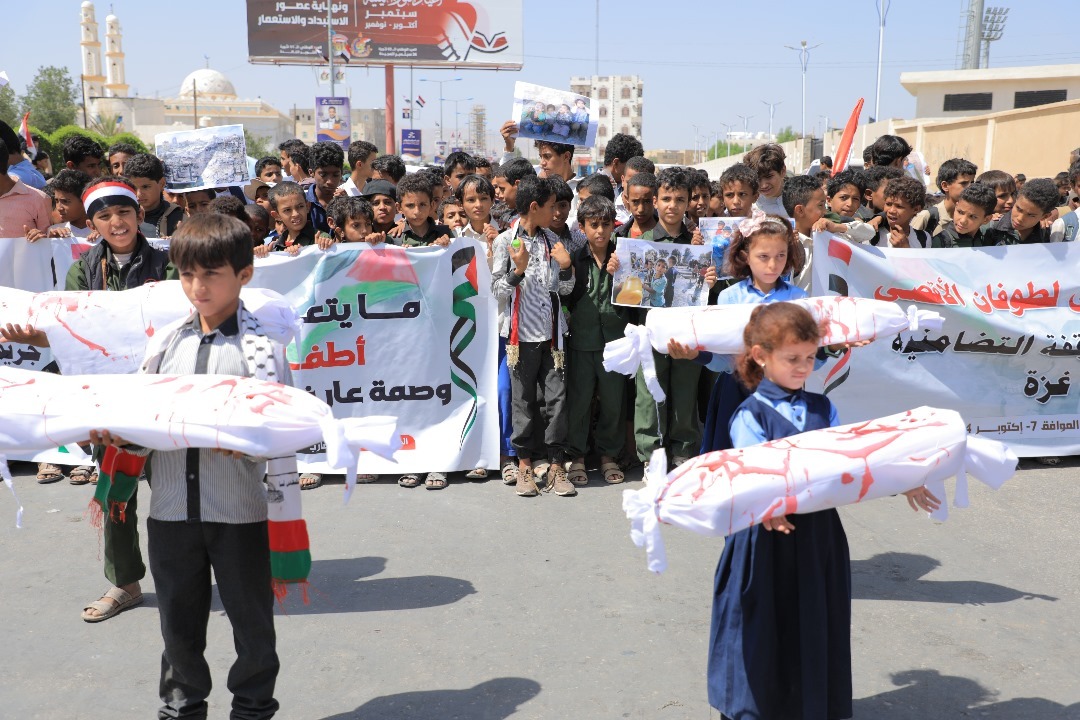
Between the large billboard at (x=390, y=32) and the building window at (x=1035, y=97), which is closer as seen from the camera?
the building window at (x=1035, y=97)

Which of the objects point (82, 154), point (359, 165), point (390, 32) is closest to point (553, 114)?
point (359, 165)

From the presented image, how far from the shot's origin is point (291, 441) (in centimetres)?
273

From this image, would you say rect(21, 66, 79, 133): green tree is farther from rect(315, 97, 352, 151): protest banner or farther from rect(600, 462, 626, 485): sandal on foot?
rect(600, 462, 626, 485): sandal on foot

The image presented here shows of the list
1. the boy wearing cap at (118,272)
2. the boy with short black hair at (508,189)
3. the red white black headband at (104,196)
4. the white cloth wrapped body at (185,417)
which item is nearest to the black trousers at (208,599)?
the white cloth wrapped body at (185,417)

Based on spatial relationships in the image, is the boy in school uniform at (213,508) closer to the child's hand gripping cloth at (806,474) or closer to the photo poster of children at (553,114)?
the child's hand gripping cloth at (806,474)

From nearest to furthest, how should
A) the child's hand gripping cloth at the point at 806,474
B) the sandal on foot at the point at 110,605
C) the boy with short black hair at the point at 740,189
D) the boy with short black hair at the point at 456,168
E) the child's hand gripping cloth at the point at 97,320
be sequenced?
the child's hand gripping cloth at the point at 806,474 → the child's hand gripping cloth at the point at 97,320 → the sandal on foot at the point at 110,605 → the boy with short black hair at the point at 740,189 → the boy with short black hair at the point at 456,168

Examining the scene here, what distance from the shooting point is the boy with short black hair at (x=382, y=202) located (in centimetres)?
652

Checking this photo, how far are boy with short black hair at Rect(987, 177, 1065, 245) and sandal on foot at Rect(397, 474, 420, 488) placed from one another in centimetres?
429

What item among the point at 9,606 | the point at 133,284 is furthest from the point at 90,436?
the point at 9,606

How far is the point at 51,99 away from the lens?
6128 cm

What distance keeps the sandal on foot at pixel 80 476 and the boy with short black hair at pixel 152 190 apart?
1604mm

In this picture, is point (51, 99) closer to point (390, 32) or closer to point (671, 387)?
point (390, 32)

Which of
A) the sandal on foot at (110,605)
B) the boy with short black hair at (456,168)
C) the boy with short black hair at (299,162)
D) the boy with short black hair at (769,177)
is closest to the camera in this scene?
the sandal on foot at (110,605)

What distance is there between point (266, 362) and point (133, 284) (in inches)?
67.9
